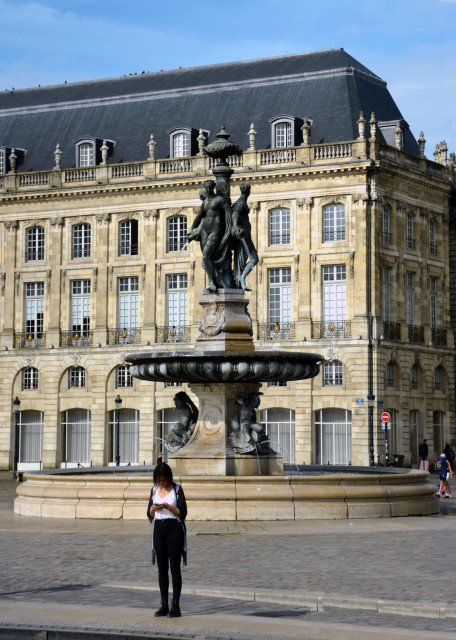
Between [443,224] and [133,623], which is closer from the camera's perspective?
[133,623]

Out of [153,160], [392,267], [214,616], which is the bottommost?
[214,616]

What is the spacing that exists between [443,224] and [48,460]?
2188 cm

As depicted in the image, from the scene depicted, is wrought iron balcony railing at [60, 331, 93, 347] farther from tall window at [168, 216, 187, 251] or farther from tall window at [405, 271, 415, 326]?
tall window at [405, 271, 415, 326]

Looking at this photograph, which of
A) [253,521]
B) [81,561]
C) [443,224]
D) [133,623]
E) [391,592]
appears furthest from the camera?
[443,224]

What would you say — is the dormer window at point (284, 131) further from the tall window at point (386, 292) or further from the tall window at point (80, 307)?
the tall window at point (80, 307)

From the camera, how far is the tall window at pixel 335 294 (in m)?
58.3

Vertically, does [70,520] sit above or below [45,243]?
below

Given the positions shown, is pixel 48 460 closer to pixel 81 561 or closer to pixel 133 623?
pixel 81 561

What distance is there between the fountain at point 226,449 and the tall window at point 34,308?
38.4m

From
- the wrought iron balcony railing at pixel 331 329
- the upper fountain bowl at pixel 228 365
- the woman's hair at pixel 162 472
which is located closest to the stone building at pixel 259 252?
the wrought iron balcony railing at pixel 331 329

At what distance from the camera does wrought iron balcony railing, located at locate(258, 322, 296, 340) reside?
5909 centimetres

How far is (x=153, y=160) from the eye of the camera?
62.4 meters

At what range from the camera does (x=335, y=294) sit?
58.5 metres

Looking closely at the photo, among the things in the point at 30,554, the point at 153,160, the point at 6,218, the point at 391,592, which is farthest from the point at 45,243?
the point at 391,592
